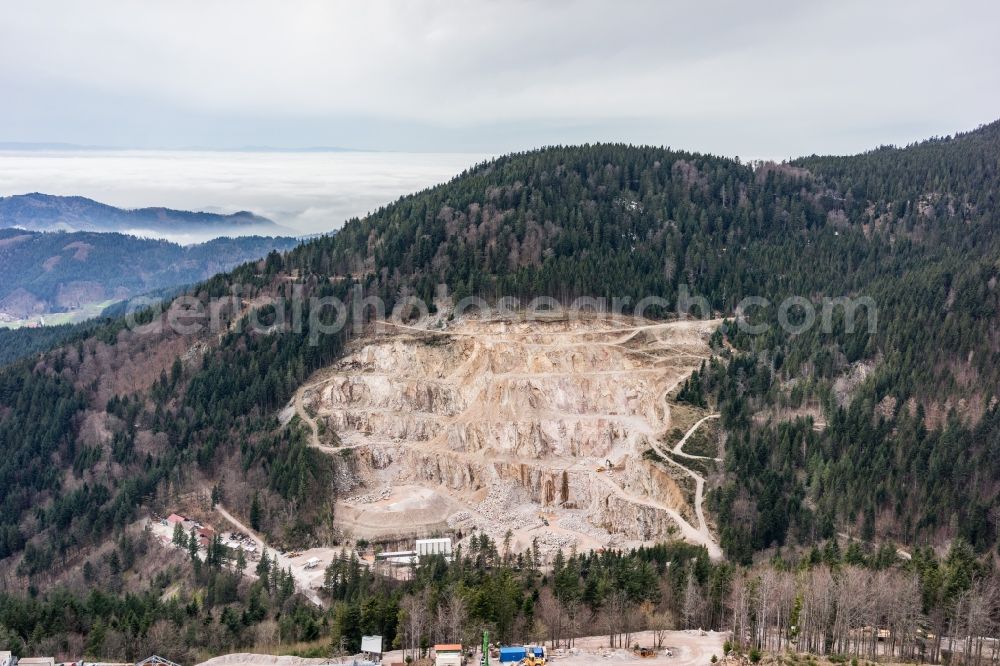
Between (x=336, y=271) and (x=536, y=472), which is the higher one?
(x=336, y=271)

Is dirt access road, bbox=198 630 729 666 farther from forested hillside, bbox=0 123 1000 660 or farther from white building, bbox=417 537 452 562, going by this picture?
white building, bbox=417 537 452 562

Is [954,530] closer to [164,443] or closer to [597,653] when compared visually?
[597,653]

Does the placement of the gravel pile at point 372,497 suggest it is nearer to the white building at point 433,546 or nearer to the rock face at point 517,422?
the rock face at point 517,422

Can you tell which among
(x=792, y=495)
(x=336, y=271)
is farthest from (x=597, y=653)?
(x=336, y=271)

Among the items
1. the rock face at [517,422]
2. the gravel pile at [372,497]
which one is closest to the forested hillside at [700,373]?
the gravel pile at [372,497]

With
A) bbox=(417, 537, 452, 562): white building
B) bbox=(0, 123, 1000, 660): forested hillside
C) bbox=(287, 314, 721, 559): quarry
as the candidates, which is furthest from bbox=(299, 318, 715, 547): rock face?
bbox=(417, 537, 452, 562): white building
